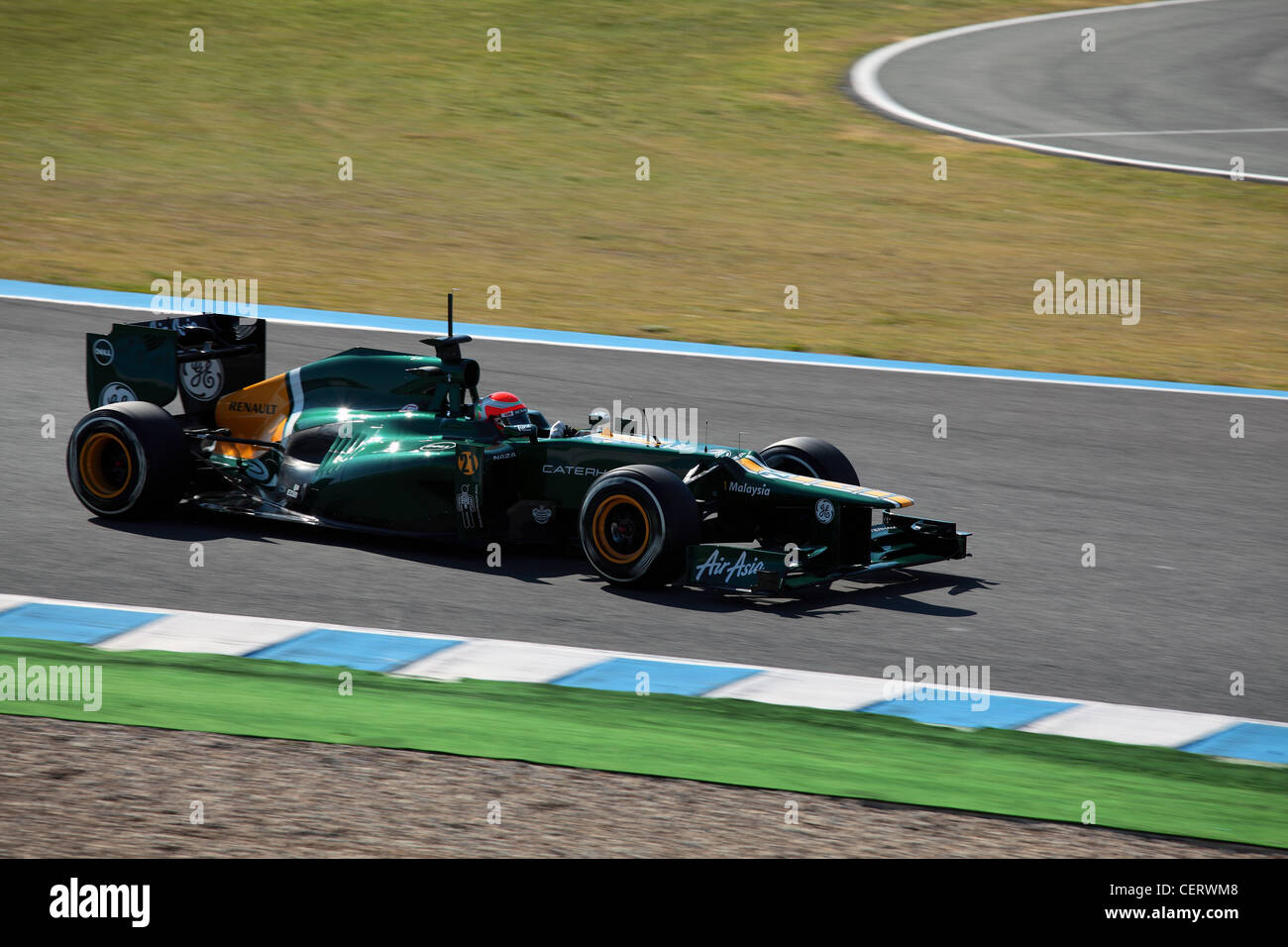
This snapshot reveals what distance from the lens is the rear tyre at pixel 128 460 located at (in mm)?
9539

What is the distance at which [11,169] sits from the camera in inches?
872

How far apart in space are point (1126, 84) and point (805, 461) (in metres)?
22.3

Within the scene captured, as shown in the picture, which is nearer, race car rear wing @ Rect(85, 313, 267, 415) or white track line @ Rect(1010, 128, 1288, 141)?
race car rear wing @ Rect(85, 313, 267, 415)

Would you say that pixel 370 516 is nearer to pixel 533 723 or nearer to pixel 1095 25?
pixel 533 723

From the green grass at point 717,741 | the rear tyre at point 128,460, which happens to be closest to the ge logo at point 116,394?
the rear tyre at point 128,460

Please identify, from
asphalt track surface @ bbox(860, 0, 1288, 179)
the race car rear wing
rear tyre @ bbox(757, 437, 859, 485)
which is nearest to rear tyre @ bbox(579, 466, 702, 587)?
rear tyre @ bbox(757, 437, 859, 485)

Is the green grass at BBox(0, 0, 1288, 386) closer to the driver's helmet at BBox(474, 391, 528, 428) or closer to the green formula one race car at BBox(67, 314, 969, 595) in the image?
the green formula one race car at BBox(67, 314, 969, 595)

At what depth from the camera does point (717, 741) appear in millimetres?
6871

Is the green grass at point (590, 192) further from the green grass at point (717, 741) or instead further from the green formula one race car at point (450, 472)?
the green grass at point (717, 741)

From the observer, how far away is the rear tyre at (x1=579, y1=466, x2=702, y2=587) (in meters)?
8.46

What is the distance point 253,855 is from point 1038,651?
4.04 metres

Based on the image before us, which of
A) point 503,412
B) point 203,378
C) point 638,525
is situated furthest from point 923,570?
point 203,378

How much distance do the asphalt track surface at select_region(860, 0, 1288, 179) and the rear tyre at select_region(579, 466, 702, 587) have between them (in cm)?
1801

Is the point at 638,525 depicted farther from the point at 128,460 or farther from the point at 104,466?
the point at 104,466
